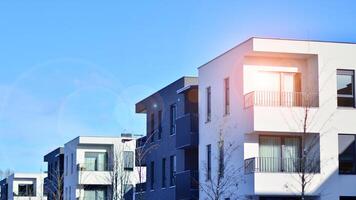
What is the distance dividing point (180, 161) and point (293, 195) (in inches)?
435

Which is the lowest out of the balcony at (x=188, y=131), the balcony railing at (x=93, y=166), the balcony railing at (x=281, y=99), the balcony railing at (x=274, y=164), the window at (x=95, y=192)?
the window at (x=95, y=192)

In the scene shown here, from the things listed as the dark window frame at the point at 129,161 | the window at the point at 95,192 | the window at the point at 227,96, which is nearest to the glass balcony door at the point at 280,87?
the window at the point at 227,96

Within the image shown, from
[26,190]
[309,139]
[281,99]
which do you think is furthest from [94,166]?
[26,190]

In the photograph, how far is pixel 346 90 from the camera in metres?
35.3

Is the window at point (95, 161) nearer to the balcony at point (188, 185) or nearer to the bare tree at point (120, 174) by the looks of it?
the bare tree at point (120, 174)

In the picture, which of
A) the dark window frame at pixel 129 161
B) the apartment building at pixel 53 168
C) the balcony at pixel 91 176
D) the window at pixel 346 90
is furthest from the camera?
the apartment building at pixel 53 168

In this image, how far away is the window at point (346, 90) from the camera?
3522 cm

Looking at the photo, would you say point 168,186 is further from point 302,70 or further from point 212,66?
point 302,70

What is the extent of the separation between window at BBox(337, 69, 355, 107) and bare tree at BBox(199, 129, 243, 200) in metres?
5.33

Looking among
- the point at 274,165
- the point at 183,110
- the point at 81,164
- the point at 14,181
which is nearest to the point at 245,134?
the point at 274,165

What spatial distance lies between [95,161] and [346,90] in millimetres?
37593

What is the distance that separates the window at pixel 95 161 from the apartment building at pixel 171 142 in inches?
591

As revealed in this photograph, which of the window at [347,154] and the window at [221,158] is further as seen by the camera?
the window at [221,158]

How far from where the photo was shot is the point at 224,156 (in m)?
37.0
